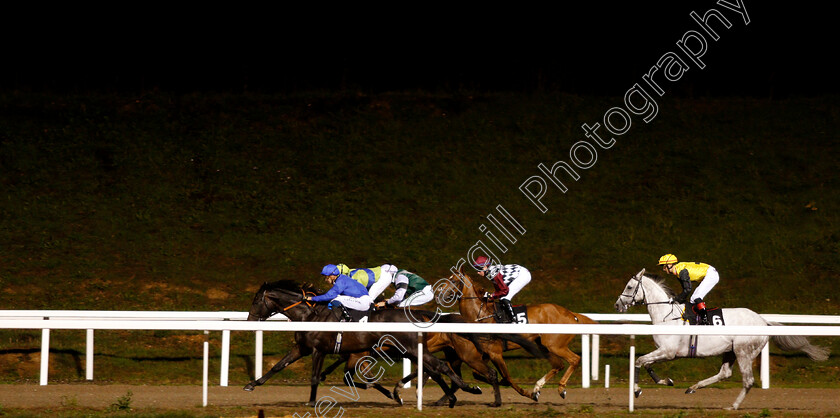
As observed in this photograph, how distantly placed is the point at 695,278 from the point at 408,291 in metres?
3.43

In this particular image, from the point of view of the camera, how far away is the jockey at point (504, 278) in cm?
1066

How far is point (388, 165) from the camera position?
68.0 feet

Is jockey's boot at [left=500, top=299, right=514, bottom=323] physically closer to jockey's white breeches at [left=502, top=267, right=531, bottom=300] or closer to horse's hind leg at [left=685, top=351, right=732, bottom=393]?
jockey's white breeches at [left=502, top=267, right=531, bottom=300]

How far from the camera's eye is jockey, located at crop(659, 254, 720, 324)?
10508 mm

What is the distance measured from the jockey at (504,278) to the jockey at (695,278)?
1.73 m

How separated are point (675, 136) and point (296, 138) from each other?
29.1 feet

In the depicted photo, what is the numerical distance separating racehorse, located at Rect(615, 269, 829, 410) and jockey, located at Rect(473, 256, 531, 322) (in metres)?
1.29

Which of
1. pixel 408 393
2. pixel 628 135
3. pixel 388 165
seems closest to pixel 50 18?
pixel 388 165

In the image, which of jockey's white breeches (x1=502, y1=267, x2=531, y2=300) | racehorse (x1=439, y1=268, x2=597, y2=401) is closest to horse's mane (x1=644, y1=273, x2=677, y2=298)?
racehorse (x1=439, y1=268, x2=597, y2=401)

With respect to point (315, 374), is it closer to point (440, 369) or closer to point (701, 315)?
→ point (440, 369)

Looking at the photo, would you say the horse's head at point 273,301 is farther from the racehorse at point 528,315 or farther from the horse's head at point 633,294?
the horse's head at point 633,294

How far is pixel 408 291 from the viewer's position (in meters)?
11.5

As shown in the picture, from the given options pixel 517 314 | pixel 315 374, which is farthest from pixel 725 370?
pixel 315 374

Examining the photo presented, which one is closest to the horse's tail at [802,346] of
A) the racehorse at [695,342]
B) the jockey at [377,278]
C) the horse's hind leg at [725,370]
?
the racehorse at [695,342]
